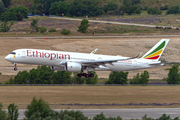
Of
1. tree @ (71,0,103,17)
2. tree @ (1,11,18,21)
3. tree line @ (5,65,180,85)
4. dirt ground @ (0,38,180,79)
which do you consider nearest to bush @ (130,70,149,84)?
tree line @ (5,65,180,85)

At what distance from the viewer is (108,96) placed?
64500 mm

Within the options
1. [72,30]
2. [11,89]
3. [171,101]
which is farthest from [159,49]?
[72,30]

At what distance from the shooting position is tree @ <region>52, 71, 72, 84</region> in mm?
70312

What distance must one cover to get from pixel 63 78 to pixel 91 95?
939cm

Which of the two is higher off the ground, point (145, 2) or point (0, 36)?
point (145, 2)

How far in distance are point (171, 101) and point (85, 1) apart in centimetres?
11685

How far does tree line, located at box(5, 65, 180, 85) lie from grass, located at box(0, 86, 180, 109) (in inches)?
76.4

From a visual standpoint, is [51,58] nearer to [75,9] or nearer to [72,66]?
[72,66]

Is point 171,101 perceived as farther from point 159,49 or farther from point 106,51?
point 106,51

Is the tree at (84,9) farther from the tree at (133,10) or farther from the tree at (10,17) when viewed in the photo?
the tree at (10,17)

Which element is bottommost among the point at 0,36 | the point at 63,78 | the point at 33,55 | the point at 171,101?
the point at 171,101

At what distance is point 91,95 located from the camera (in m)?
64.7

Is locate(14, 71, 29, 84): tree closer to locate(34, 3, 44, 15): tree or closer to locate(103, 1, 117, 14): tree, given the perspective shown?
locate(34, 3, 44, 15): tree

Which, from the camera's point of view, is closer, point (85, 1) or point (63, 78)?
point (63, 78)
